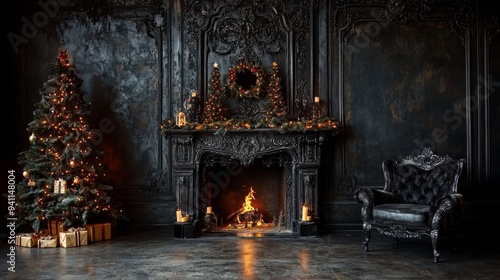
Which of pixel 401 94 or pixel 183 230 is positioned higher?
pixel 401 94

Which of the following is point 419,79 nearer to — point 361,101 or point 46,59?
point 361,101

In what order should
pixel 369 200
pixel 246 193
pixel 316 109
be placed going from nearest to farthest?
pixel 369 200 → pixel 316 109 → pixel 246 193

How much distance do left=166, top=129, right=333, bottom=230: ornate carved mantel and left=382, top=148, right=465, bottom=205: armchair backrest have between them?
112 centimetres

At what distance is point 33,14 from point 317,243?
5704 mm

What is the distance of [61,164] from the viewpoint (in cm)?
761

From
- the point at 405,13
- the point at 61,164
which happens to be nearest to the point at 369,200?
the point at 405,13

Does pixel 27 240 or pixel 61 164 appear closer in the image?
pixel 27 240

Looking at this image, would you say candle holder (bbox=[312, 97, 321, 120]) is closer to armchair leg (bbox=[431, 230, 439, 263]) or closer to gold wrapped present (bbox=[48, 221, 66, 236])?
armchair leg (bbox=[431, 230, 439, 263])

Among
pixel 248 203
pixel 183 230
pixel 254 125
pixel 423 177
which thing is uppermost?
pixel 254 125

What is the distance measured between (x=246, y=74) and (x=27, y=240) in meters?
3.99

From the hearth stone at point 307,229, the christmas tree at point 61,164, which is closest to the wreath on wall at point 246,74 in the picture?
the hearth stone at point 307,229

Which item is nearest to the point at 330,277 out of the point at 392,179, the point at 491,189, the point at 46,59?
the point at 392,179

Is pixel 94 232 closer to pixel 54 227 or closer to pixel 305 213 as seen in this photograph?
pixel 54 227

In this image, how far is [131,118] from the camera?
346 inches
